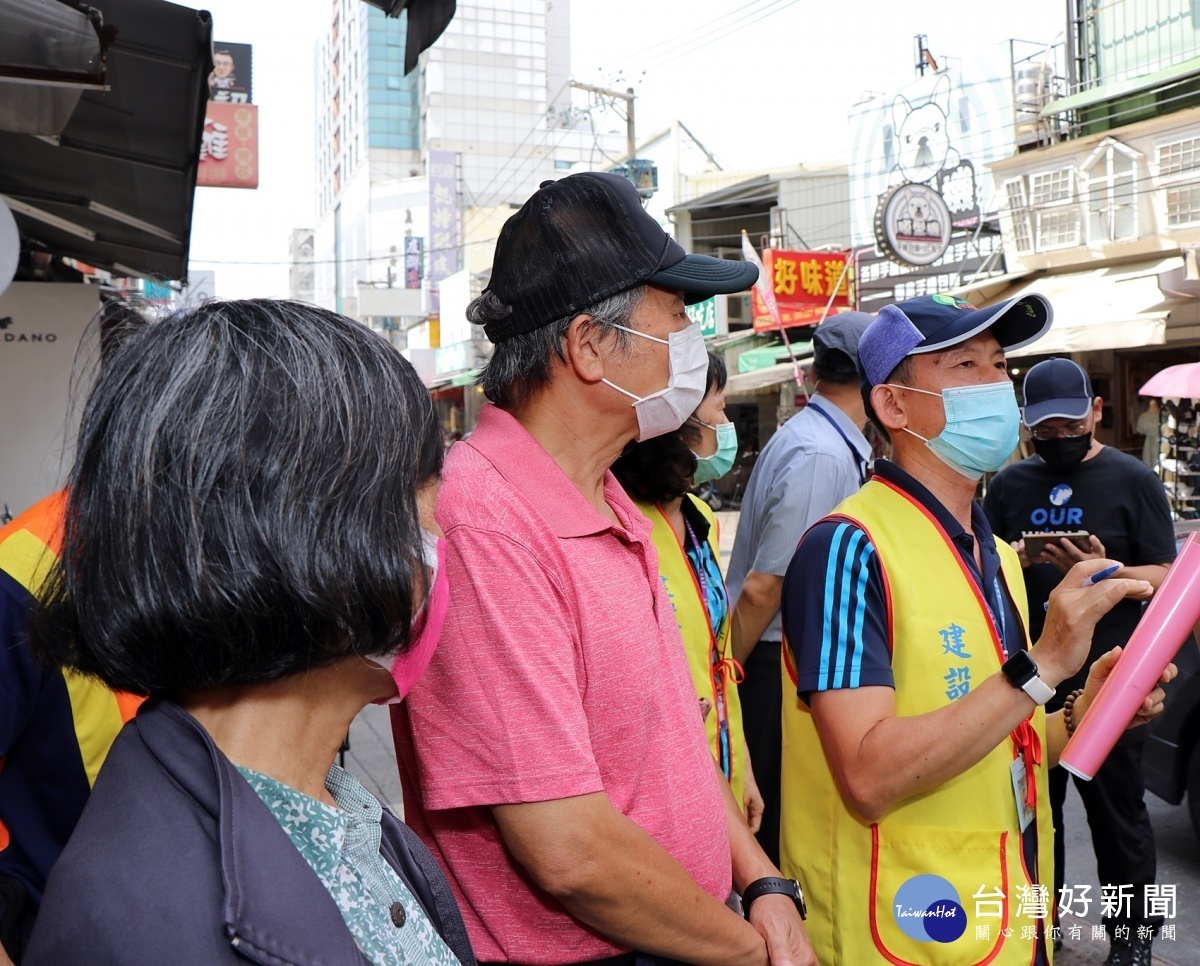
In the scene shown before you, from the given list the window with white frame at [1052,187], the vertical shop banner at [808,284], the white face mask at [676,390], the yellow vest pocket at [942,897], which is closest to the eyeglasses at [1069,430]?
the yellow vest pocket at [942,897]

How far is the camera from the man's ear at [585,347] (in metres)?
1.65

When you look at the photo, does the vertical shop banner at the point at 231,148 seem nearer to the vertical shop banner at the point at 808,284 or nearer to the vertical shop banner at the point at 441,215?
the vertical shop banner at the point at 808,284

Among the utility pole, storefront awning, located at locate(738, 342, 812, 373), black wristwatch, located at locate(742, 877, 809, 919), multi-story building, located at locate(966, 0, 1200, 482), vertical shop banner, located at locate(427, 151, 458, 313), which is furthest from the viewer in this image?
vertical shop banner, located at locate(427, 151, 458, 313)

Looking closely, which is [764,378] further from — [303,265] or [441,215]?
[303,265]

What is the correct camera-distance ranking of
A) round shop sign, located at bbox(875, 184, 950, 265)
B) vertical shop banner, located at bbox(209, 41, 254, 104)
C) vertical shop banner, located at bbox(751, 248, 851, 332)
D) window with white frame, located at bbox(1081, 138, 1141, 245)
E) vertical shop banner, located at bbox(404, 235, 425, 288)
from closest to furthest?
window with white frame, located at bbox(1081, 138, 1141, 245)
vertical shop banner, located at bbox(209, 41, 254, 104)
round shop sign, located at bbox(875, 184, 950, 265)
vertical shop banner, located at bbox(751, 248, 851, 332)
vertical shop banner, located at bbox(404, 235, 425, 288)

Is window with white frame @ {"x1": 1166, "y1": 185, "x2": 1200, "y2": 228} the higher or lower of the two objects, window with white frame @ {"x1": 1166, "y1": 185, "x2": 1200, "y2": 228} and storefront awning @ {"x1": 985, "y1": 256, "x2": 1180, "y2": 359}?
the higher

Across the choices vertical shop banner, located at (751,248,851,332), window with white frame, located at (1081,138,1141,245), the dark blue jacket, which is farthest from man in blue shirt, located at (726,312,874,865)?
vertical shop banner, located at (751,248,851,332)

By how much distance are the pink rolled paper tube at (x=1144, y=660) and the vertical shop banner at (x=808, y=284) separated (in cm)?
1478

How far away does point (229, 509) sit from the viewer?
3.12 feet

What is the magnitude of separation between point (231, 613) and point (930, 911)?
1.48m

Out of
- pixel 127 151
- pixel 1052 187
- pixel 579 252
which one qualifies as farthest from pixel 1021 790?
pixel 1052 187

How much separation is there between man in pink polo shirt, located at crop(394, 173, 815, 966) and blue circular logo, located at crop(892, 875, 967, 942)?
0.74ft

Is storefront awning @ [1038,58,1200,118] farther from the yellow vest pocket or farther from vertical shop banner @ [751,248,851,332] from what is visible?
the yellow vest pocket

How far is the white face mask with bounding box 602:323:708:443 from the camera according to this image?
173 centimetres
